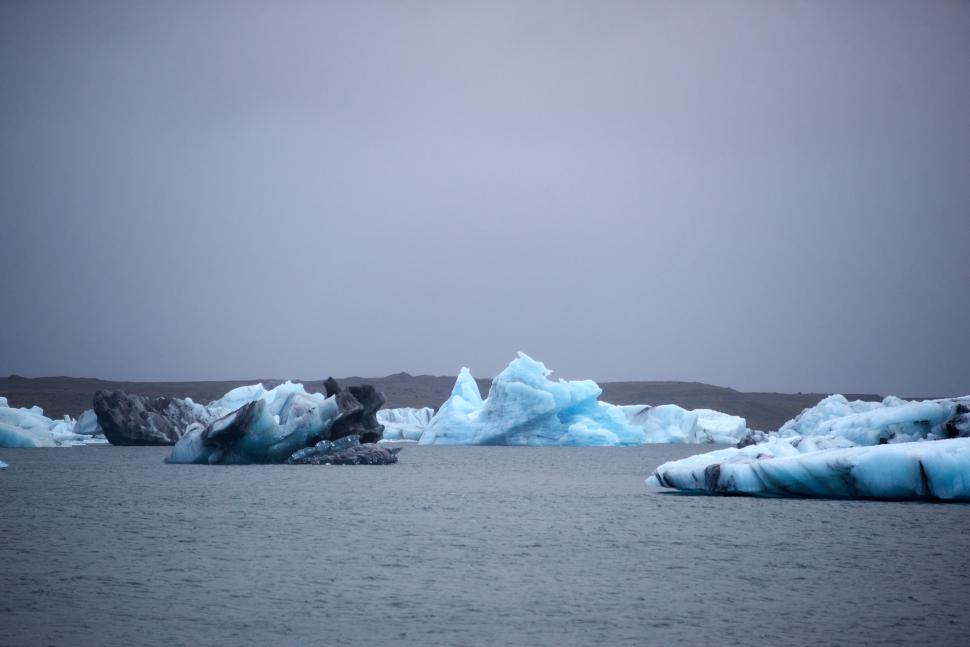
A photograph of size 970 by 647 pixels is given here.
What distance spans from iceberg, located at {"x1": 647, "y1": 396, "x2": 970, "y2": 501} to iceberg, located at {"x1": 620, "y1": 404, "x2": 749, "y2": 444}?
28.6 metres

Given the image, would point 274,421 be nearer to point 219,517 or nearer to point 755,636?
point 219,517

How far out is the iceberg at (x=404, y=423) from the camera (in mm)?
54500

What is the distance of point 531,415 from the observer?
37.8 m

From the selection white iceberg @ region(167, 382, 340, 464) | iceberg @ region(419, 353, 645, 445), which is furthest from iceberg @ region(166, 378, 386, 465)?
iceberg @ region(419, 353, 645, 445)

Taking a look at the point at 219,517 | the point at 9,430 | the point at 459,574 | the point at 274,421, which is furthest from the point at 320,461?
the point at 459,574

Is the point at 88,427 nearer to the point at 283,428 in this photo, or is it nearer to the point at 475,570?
the point at 283,428

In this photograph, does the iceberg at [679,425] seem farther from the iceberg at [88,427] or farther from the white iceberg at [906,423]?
the white iceberg at [906,423]

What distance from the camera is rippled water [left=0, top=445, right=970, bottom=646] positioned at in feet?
20.8

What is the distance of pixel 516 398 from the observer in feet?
122

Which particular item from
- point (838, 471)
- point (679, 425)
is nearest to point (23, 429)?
point (679, 425)

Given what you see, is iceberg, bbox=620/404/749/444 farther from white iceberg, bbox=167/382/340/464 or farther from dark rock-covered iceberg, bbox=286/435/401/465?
white iceberg, bbox=167/382/340/464

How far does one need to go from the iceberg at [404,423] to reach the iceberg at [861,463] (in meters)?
37.7

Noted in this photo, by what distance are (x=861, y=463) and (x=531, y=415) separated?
24626mm

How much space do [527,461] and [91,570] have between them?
24.1 meters
